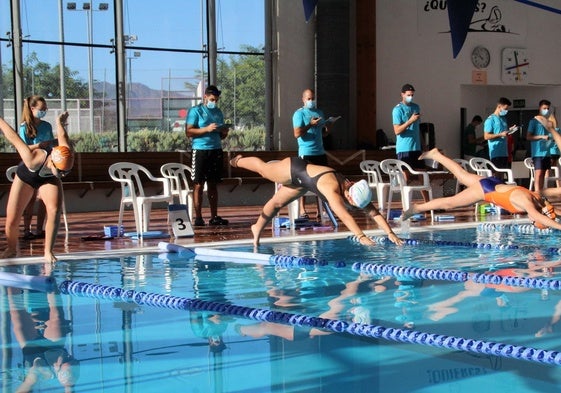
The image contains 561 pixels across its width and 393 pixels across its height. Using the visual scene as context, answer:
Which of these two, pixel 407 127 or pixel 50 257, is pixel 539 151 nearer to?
pixel 407 127

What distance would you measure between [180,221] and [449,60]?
10679mm

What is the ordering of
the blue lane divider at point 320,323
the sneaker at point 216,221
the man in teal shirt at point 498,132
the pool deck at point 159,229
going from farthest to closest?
the man in teal shirt at point 498,132
the sneaker at point 216,221
the pool deck at point 159,229
the blue lane divider at point 320,323

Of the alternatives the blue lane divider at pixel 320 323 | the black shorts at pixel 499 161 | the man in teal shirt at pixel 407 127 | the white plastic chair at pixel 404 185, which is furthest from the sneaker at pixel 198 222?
the black shorts at pixel 499 161

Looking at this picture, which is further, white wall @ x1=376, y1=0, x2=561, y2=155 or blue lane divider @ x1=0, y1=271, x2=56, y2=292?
white wall @ x1=376, y1=0, x2=561, y2=155

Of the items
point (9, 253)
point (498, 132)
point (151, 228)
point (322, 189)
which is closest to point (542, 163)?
A: point (498, 132)

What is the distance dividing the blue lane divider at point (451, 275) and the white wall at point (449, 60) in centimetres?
1045

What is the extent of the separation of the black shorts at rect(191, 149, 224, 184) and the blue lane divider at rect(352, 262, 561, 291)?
3.31 metres

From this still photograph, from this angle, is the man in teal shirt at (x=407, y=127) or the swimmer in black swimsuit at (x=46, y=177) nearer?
the swimmer in black swimsuit at (x=46, y=177)

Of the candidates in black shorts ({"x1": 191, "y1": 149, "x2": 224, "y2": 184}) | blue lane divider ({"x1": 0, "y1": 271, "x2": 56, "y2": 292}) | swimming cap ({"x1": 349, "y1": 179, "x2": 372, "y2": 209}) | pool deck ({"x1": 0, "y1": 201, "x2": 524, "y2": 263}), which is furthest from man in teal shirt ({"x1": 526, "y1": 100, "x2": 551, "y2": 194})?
blue lane divider ({"x1": 0, "y1": 271, "x2": 56, "y2": 292})

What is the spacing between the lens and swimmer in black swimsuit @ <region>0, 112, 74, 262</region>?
281 inches

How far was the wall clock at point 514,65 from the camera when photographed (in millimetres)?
19125

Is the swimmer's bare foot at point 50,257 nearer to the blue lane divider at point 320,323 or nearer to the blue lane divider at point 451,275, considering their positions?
the blue lane divider at point 320,323

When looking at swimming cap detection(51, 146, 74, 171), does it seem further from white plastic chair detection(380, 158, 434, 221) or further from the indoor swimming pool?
white plastic chair detection(380, 158, 434, 221)

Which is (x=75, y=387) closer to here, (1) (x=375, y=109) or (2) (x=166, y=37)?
(2) (x=166, y=37)
